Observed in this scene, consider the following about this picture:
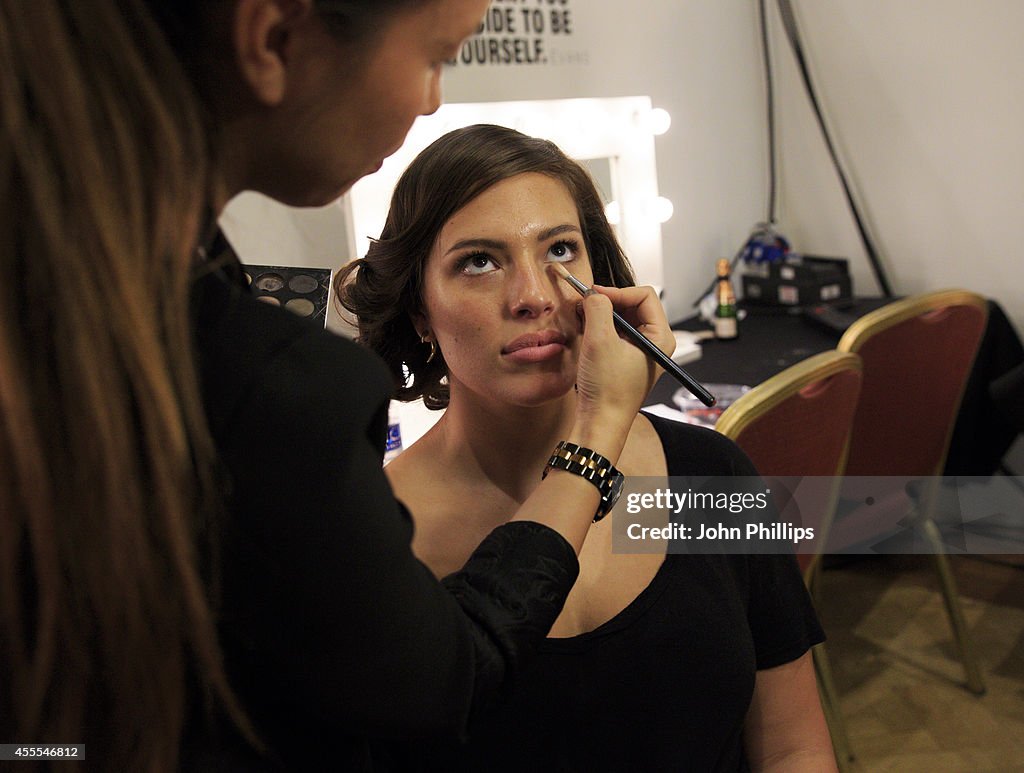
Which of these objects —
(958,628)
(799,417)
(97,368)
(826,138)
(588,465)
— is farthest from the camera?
(826,138)

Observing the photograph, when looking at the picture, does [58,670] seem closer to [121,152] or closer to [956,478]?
[121,152]

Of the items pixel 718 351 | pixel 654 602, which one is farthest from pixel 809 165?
pixel 654 602

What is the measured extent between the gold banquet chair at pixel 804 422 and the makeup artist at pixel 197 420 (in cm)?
87

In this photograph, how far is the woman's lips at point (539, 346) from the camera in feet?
2.95

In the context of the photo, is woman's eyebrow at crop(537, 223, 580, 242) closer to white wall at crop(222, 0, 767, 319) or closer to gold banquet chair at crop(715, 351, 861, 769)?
gold banquet chair at crop(715, 351, 861, 769)

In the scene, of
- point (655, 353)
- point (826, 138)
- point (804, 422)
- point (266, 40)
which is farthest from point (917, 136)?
point (266, 40)

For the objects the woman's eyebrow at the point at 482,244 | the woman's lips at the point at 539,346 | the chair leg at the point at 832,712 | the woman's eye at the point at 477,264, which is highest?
the woman's eyebrow at the point at 482,244

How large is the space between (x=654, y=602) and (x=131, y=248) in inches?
24.6

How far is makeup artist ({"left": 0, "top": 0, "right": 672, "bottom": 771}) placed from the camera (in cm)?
38

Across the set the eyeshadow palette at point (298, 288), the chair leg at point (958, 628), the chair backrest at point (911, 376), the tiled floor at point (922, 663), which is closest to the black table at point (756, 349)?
the chair backrest at point (911, 376)

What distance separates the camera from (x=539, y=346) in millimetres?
903

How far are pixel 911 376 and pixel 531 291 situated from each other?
1.14 meters

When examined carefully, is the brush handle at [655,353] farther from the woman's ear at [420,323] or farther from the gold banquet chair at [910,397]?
the gold banquet chair at [910,397]

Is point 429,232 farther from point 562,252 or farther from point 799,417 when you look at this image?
point 799,417
